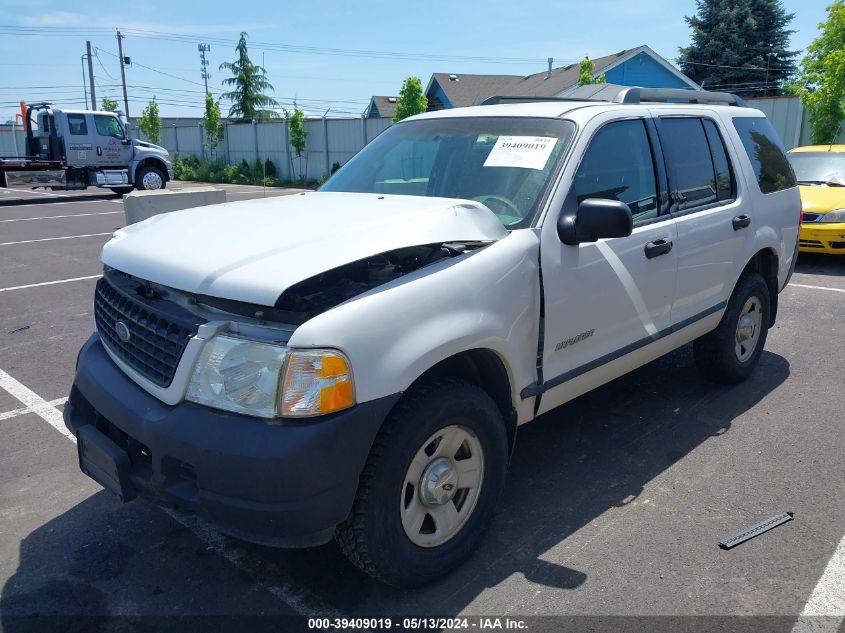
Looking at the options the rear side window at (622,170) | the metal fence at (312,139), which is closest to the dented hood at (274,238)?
the rear side window at (622,170)

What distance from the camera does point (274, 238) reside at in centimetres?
285

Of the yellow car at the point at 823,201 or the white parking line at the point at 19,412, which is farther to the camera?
the yellow car at the point at 823,201

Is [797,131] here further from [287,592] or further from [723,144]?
[287,592]

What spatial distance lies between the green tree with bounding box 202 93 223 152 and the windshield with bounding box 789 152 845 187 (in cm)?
2895

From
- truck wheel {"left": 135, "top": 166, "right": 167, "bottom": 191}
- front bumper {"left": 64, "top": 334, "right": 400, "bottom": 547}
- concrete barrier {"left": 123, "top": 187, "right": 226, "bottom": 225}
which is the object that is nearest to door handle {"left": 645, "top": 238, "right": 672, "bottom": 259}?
front bumper {"left": 64, "top": 334, "right": 400, "bottom": 547}

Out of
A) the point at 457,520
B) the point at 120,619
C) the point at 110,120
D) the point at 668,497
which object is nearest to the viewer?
the point at 120,619

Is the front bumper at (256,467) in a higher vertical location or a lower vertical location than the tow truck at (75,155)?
lower

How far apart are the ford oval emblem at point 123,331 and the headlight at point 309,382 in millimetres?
917

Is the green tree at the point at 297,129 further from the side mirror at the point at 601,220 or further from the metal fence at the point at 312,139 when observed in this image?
the side mirror at the point at 601,220

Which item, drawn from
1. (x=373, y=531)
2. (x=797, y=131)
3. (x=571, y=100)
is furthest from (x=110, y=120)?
(x=373, y=531)

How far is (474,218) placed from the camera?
3086 mm

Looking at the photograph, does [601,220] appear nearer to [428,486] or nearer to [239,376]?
[428,486]

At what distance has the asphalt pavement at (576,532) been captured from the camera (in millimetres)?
2883

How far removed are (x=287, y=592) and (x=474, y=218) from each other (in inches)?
68.7
